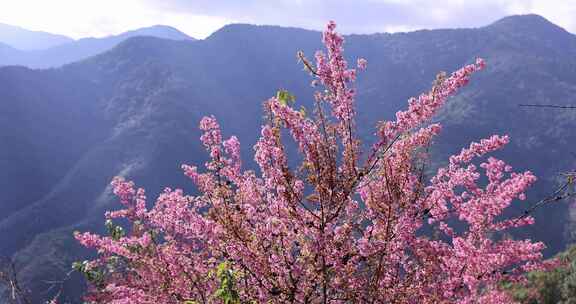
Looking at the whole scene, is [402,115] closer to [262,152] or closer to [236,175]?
[262,152]

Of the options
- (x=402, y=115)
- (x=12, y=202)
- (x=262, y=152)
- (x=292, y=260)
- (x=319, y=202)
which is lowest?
(x=292, y=260)

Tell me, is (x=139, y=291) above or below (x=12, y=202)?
below

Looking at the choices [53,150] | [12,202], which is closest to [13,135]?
[53,150]

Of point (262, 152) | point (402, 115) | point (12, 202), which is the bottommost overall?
point (262, 152)

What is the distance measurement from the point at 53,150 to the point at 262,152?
202434 millimetres

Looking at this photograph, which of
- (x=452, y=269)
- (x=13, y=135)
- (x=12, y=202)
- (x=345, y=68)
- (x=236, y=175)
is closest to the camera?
(x=345, y=68)

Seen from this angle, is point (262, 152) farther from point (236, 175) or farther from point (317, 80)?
point (236, 175)

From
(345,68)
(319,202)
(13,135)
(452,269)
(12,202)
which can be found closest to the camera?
(319,202)

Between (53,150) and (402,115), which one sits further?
(53,150)

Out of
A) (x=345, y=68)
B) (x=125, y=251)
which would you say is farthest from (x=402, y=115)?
(x=125, y=251)

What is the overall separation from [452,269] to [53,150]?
662 feet

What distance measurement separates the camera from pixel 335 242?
4.34 m

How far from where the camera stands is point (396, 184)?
4.27m

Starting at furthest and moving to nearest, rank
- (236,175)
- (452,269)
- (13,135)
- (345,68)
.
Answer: (13,135)
(452,269)
(236,175)
(345,68)
